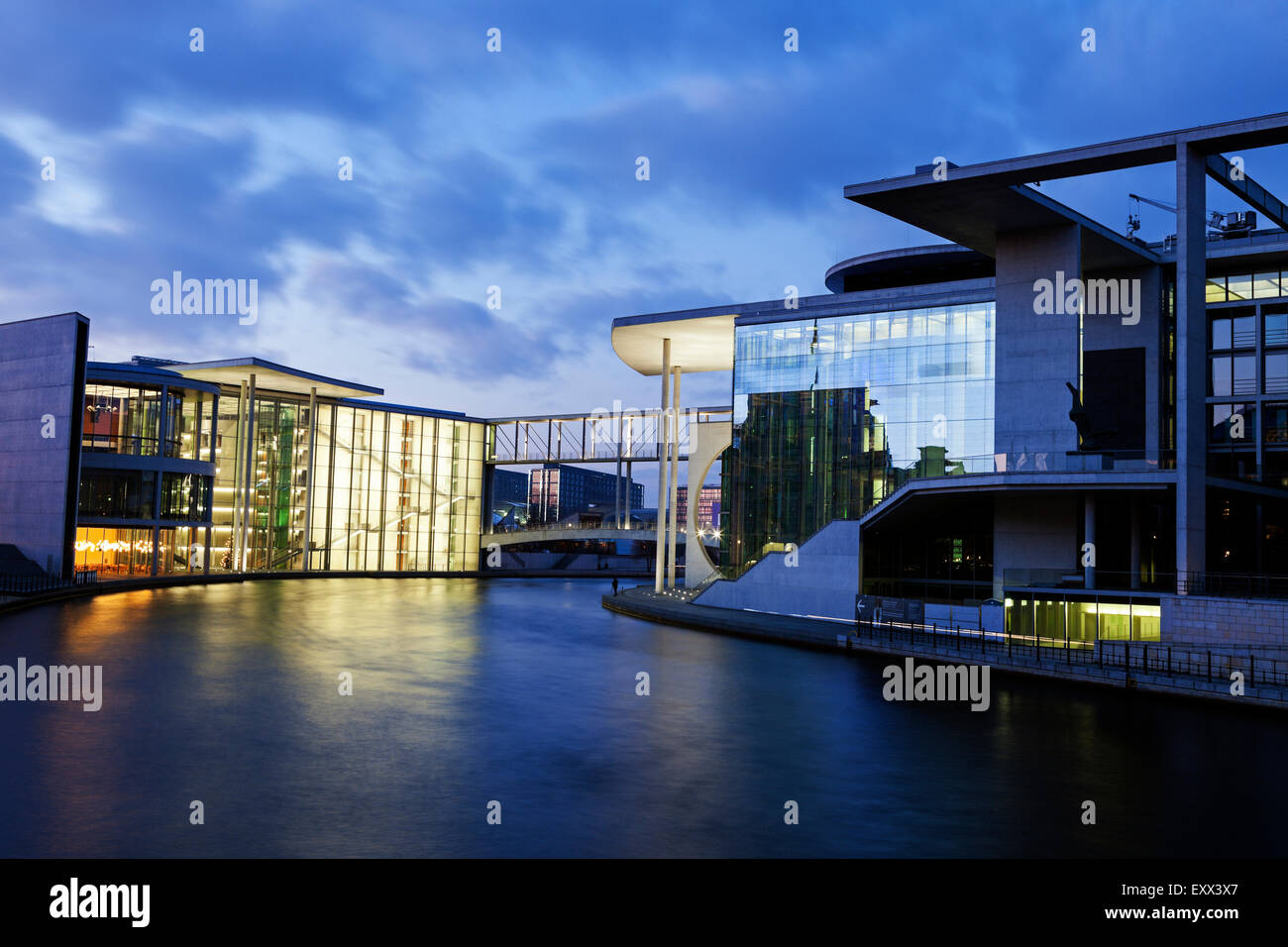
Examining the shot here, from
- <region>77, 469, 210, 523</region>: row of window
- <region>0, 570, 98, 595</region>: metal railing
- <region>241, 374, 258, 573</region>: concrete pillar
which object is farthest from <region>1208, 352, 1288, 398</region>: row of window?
<region>241, 374, 258, 573</region>: concrete pillar

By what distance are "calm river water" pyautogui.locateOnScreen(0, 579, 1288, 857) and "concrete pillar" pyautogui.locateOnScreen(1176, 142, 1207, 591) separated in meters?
9.03

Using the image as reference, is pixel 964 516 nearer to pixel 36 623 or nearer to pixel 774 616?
pixel 774 616

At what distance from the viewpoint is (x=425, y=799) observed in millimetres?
14086

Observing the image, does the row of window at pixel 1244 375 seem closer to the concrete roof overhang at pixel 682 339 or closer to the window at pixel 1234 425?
the window at pixel 1234 425

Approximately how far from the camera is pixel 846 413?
46.3 m

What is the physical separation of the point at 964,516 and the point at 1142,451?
10391 mm

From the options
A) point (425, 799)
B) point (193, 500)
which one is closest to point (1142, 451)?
point (425, 799)

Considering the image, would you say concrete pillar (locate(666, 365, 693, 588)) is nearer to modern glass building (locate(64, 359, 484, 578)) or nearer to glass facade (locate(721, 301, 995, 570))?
glass facade (locate(721, 301, 995, 570))

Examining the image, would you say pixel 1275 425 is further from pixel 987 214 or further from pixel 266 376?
pixel 266 376

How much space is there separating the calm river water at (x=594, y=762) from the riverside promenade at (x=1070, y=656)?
0.83 metres

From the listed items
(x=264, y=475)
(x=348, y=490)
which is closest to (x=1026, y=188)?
(x=348, y=490)

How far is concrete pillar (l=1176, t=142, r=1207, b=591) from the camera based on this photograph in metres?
31.9

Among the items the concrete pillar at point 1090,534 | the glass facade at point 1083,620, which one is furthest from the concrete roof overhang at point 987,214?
the glass facade at point 1083,620
